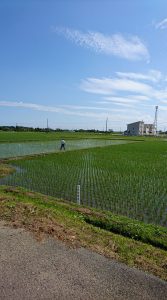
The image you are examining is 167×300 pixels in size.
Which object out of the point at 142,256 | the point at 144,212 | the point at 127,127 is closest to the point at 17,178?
the point at 144,212

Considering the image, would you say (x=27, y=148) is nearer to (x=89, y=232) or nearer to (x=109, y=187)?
(x=109, y=187)

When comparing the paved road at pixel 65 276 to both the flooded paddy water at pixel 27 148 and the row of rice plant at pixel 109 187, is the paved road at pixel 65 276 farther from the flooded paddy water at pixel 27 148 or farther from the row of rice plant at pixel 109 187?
the flooded paddy water at pixel 27 148

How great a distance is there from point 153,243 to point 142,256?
1443 millimetres

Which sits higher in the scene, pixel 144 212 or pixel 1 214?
pixel 1 214

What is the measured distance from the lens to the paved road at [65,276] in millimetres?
4133

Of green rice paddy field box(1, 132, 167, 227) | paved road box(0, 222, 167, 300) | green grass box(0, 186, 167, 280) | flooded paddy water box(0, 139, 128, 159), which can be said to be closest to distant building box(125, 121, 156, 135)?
flooded paddy water box(0, 139, 128, 159)

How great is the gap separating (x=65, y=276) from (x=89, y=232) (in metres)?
2.13

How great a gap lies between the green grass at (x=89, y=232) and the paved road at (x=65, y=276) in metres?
0.33

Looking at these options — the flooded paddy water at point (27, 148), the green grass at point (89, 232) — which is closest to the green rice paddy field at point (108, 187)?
the green grass at point (89, 232)

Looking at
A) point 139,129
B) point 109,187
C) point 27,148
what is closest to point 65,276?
point 109,187

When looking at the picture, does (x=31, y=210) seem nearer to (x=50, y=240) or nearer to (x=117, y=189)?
(x=50, y=240)

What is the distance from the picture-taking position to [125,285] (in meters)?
4.39

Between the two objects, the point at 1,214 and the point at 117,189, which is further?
the point at 117,189

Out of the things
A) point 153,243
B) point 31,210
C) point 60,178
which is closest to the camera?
point 153,243
